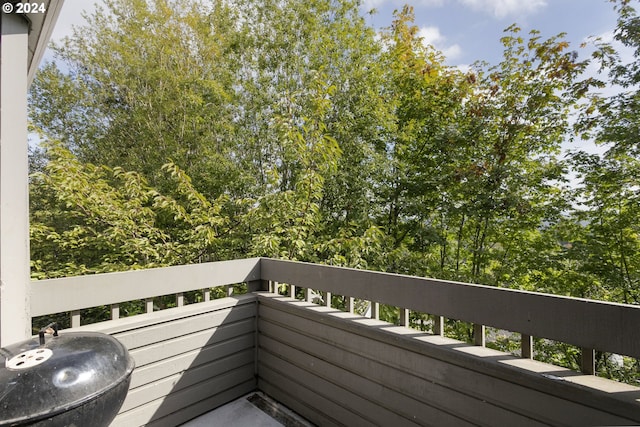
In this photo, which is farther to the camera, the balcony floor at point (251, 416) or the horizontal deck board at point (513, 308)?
the balcony floor at point (251, 416)

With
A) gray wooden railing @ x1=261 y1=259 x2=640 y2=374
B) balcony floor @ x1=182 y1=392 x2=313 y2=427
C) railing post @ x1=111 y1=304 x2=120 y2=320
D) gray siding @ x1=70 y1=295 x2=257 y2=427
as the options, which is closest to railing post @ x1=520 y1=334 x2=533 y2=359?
gray wooden railing @ x1=261 y1=259 x2=640 y2=374

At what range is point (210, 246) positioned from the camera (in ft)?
14.8

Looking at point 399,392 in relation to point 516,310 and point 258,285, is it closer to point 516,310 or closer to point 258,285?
point 516,310

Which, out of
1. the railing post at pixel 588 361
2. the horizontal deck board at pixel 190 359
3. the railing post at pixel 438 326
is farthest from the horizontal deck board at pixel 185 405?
the railing post at pixel 588 361

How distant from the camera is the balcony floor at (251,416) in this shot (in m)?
1.86

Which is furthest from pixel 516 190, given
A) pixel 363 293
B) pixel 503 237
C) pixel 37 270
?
pixel 37 270

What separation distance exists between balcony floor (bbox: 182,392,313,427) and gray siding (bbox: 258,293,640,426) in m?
0.07

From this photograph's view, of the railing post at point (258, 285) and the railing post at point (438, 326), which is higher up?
the railing post at point (438, 326)

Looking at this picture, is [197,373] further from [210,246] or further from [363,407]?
[210,246]

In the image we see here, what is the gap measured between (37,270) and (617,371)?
7442mm

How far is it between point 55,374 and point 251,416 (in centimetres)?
141

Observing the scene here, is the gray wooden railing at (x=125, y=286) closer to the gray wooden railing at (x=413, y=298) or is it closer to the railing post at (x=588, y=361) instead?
the gray wooden railing at (x=413, y=298)

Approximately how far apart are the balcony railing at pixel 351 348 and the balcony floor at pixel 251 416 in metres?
0.06

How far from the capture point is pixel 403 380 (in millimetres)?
1394
